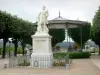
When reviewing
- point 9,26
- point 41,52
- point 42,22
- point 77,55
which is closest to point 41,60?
point 41,52

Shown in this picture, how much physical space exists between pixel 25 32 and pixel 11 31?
31.8ft

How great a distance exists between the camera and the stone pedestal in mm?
25297

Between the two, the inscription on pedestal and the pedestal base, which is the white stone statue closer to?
the inscription on pedestal

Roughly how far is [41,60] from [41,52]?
2.73ft

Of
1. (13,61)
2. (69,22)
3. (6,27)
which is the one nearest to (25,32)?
(6,27)

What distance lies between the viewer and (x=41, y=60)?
25328 millimetres

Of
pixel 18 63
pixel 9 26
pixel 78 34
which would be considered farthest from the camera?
pixel 78 34

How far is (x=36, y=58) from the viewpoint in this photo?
25.5 m

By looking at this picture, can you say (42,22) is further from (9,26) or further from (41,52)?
(9,26)

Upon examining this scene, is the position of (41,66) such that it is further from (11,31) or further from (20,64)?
(11,31)

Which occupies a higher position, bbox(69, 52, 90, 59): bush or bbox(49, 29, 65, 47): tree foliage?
bbox(49, 29, 65, 47): tree foliage

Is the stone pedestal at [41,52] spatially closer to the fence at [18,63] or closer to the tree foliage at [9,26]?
the fence at [18,63]

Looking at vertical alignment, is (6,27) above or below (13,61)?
above

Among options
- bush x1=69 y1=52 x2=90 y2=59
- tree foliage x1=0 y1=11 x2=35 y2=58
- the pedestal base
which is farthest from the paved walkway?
tree foliage x1=0 y1=11 x2=35 y2=58
